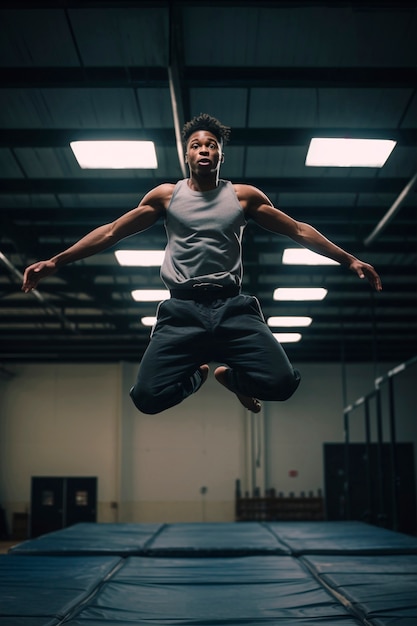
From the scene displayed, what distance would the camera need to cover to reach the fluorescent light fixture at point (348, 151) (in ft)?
20.0

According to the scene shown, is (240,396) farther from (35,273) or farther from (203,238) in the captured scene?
(35,273)

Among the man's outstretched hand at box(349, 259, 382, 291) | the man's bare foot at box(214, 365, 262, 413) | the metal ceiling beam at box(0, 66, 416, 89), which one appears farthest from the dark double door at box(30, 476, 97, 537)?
the man's outstretched hand at box(349, 259, 382, 291)

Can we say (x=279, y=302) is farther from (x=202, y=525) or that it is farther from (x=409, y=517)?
(x=409, y=517)

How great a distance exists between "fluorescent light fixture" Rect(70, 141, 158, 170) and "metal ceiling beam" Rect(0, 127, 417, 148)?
0.22ft

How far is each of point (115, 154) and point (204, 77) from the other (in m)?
1.14

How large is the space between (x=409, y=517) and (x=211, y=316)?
45.2 ft

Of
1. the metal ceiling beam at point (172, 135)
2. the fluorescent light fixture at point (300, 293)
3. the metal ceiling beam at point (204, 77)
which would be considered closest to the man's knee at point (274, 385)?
the metal ceiling beam at point (204, 77)

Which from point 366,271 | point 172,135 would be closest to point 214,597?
point 366,271

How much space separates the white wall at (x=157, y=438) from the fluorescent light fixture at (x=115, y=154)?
952 centimetres

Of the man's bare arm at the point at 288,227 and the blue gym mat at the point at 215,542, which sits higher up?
the man's bare arm at the point at 288,227

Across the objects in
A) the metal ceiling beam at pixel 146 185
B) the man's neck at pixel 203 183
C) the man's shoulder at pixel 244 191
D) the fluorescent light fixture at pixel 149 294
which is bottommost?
the man's shoulder at pixel 244 191

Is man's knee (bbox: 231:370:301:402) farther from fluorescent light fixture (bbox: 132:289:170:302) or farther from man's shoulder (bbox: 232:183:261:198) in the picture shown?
fluorescent light fixture (bbox: 132:289:170:302)

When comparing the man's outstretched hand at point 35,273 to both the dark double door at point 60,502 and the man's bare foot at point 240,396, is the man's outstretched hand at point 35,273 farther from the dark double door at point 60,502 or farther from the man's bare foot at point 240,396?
the dark double door at point 60,502

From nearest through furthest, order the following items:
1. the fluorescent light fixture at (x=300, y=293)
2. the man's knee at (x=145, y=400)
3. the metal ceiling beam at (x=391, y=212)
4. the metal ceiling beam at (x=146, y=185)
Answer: the man's knee at (x=145, y=400) → the metal ceiling beam at (x=391, y=212) → the metal ceiling beam at (x=146, y=185) → the fluorescent light fixture at (x=300, y=293)
